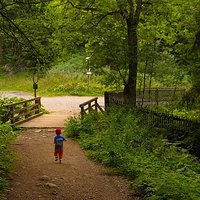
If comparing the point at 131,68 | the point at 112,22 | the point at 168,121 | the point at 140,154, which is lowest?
the point at 140,154

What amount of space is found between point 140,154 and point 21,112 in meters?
12.3

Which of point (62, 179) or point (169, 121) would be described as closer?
point (62, 179)

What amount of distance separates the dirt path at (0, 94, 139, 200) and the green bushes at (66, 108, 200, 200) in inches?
16.6

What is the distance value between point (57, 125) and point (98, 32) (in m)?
5.11

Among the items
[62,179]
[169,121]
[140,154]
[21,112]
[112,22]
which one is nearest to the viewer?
[62,179]

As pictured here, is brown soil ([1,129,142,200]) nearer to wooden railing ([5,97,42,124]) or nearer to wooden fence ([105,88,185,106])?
wooden railing ([5,97,42,124])

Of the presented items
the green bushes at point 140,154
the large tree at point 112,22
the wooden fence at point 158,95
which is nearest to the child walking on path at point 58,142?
the green bushes at point 140,154

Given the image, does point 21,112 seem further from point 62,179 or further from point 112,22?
point 62,179

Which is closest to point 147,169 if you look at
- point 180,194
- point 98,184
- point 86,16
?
point 98,184

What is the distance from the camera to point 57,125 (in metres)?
20.7

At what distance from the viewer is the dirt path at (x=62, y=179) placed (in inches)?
321

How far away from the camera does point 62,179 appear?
9500mm

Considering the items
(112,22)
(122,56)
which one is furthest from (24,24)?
(112,22)

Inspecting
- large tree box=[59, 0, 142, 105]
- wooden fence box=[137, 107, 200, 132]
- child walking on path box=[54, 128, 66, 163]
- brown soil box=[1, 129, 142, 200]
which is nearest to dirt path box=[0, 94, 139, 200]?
brown soil box=[1, 129, 142, 200]
